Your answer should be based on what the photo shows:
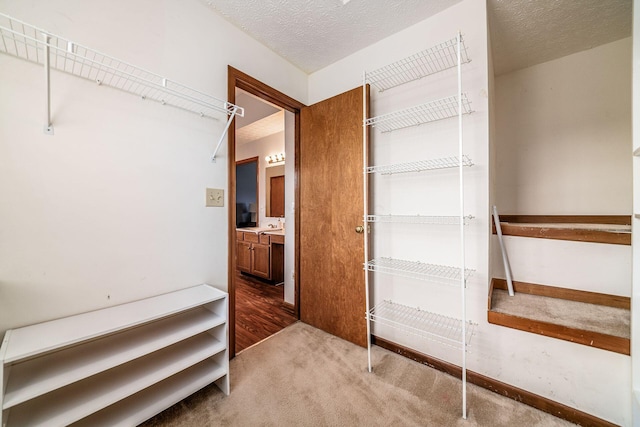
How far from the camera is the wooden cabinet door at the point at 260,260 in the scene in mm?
3672

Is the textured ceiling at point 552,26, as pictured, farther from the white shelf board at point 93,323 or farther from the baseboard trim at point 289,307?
the baseboard trim at point 289,307

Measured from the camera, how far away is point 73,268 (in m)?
1.15

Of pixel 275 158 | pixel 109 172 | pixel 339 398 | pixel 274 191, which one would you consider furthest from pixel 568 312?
pixel 275 158

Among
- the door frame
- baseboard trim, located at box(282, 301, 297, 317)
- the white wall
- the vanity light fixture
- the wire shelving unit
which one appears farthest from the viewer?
the white wall

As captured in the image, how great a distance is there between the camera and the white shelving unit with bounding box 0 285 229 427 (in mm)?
920

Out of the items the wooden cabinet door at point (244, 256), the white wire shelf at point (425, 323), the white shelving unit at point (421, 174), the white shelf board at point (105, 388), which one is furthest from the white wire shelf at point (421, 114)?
the wooden cabinet door at point (244, 256)

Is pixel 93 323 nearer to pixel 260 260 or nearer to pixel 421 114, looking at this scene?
pixel 421 114

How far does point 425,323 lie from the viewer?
171cm

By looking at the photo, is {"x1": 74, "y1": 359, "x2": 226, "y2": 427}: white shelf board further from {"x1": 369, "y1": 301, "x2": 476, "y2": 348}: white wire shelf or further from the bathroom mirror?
the bathroom mirror

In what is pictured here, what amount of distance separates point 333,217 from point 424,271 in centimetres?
86

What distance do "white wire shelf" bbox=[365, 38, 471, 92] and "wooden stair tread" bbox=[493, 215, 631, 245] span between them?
1.23 metres

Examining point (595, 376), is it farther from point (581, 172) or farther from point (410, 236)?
point (581, 172)

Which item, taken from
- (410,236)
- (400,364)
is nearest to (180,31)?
(410,236)

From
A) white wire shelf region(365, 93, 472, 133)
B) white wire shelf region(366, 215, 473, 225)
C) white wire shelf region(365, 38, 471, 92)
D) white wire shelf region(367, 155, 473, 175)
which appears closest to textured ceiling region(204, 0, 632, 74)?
white wire shelf region(365, 38, 471, 92)
